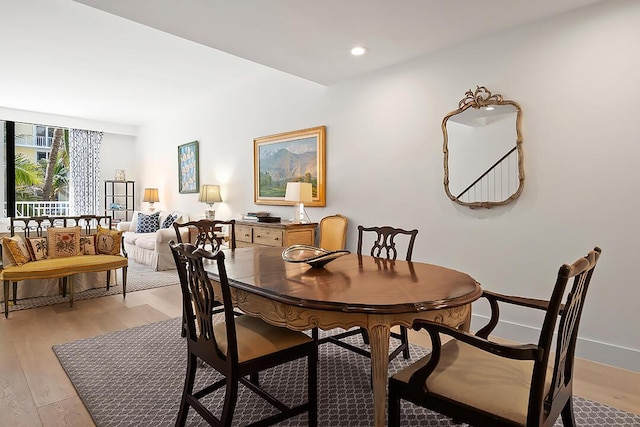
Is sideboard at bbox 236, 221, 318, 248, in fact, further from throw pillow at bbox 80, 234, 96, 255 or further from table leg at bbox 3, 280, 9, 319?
table leg at bbox 3, 280, 9, 319

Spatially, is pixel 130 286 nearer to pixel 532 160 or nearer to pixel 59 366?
pixel 59 366

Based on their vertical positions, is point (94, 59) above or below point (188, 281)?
above

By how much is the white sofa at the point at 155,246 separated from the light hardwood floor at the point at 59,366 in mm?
1544

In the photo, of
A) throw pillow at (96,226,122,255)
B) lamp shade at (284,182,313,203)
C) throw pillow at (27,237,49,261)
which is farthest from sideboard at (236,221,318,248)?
throw pillow at (27,237,49,261)

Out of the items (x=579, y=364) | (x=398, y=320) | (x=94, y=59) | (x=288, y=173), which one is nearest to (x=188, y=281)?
(x=398, y=320)

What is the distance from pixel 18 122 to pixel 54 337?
592 cm

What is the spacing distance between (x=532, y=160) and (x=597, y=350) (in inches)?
55.9

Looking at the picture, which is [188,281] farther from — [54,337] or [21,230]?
[21,230]

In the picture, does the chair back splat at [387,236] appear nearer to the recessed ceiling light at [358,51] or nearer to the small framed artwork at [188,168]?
the recessed ceiling light at [358,51]

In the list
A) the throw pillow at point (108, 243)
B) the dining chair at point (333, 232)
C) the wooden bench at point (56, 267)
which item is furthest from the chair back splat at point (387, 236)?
the throw pillow at point (108, 243)

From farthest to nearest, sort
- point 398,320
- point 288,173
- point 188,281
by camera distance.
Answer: point 288,173 < point 188,281 < point 398,320

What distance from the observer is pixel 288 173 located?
4.88 metres

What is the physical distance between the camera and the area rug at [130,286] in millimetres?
4062

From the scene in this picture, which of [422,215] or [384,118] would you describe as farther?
[384,118]
